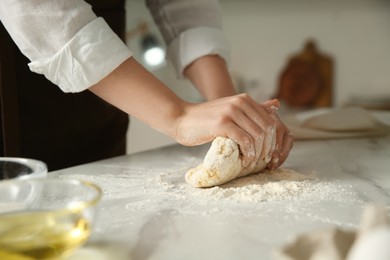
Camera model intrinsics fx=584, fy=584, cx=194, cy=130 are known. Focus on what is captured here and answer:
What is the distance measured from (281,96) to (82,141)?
1.39 metres

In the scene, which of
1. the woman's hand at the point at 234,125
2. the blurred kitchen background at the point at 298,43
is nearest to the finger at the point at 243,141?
the woman's hand at the point at 234,125

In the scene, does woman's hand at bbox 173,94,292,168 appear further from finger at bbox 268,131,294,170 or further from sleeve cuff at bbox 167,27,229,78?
sleeve cuff at bbox 167,27,229,78

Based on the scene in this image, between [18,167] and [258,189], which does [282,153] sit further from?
[18,167]

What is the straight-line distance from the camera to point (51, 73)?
837 mm

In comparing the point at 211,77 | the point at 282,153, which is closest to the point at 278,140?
the point at 282,153

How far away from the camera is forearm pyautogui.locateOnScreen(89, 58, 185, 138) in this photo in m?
0.83

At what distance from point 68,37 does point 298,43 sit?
5.68ft

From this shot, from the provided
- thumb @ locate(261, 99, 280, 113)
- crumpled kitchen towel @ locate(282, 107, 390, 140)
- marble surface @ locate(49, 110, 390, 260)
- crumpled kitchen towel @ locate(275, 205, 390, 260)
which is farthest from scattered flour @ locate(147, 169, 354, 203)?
crumpled kitchen towel @ locate(282, 107, 390, 140)

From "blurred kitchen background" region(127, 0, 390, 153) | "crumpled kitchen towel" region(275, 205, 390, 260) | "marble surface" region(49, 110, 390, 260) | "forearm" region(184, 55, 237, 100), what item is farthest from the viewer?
"blurred kitchen background" region(127, 0, 390, 153)

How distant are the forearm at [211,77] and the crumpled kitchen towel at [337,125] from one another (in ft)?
0.60

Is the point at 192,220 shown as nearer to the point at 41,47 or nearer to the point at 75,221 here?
the point at 75,221

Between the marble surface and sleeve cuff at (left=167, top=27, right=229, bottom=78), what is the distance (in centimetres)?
22

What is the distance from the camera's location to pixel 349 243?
0.51 m

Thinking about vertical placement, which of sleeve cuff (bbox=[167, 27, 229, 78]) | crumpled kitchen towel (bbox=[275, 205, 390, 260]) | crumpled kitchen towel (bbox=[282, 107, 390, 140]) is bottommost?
crumpled kitchen towel (bbox=[282, 107, 390, 140])
